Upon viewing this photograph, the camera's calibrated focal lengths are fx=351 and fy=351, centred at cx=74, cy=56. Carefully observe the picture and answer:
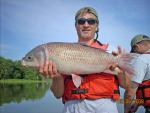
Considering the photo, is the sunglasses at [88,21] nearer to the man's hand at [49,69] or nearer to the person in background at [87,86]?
the person in background at [87,86]

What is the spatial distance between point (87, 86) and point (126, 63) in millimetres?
307

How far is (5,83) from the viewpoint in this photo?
17.5m

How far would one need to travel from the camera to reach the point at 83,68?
7.65 ft

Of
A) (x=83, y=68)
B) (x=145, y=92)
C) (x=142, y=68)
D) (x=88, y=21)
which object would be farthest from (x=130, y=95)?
(x=88, y=21)

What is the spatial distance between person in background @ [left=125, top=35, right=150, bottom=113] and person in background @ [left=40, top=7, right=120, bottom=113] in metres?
0.46

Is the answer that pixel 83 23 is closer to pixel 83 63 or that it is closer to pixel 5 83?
pixel 83 63

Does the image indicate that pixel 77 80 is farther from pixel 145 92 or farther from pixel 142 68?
pixel 145 92

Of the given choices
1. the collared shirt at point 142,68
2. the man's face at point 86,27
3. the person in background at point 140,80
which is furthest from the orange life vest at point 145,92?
the man's face at point 86,27

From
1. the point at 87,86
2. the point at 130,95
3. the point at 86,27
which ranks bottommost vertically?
the point at 130,95

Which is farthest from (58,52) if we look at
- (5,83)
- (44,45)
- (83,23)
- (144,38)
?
(5,83)

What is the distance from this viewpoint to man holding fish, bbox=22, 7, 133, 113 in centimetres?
228

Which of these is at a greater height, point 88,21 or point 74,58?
point 88,21

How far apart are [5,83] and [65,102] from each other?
51.1 feet

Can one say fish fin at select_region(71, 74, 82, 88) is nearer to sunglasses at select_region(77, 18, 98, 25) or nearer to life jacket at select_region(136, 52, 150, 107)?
sunglasses at select_region(77, 18, 98, 25)
